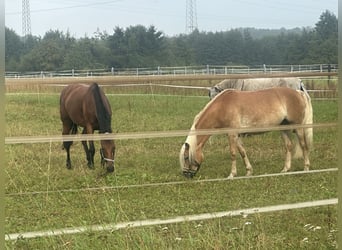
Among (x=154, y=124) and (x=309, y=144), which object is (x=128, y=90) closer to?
(x=154, y=124)

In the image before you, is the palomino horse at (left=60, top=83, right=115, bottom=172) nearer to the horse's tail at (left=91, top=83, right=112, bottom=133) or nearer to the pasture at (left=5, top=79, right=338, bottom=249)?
the horse's tail at (left=91, top=83, right=112, bottom=133)

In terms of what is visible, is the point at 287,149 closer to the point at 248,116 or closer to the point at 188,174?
the point at 248,116

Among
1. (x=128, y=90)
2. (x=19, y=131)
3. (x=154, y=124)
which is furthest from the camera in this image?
(x=154, y=124)

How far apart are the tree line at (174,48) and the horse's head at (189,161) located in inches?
37.9

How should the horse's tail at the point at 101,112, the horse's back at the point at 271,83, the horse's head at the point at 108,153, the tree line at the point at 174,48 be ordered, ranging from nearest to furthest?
the tree line at the point at 174,48 → the horse's head at the point at 108,153 → the horse's tail at the point at 101,112 → the horse's back at the point at 271,83

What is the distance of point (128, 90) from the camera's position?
6926 mm

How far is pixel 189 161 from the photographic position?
5074 mm

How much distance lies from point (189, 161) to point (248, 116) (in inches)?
35.7

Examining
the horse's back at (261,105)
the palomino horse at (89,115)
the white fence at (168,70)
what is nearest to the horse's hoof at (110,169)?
the palomino horse at (89,115)

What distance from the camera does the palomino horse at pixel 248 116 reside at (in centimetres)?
519

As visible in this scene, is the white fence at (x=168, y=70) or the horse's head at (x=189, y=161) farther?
the horse's head at (x=189, y=161)

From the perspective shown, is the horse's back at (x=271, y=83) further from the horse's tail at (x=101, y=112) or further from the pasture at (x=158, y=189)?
the horse's tail at (x=101, y=112)

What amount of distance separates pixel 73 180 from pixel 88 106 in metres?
1.17

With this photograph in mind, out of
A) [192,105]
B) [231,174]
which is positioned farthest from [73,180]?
[192,105]
